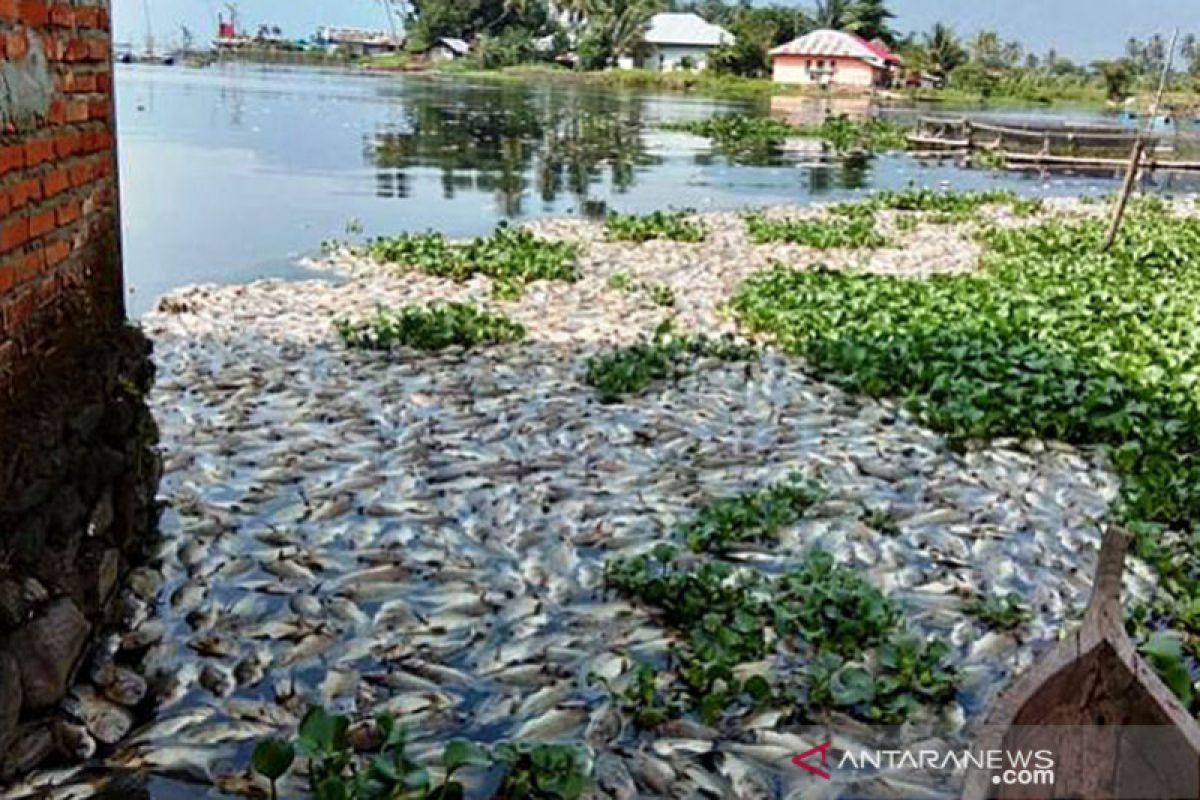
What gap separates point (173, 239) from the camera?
12750 millimetres

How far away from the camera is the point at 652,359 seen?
24.2ft

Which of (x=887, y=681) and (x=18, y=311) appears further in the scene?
(x=887, y=681)

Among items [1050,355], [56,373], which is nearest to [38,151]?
[56,373]

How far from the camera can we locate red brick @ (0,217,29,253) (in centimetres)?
309

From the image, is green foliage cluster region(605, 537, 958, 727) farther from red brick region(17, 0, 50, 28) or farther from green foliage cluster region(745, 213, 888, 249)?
green foliage cluster region(745, 213, 888, 249)

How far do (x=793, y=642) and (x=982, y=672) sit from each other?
0.66 meters

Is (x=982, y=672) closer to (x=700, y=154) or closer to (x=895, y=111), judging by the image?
(x=700, y=154)

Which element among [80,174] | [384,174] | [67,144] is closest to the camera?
[67,144]

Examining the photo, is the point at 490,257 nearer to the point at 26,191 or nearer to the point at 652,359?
the point at 652,359

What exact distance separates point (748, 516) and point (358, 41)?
110 metres

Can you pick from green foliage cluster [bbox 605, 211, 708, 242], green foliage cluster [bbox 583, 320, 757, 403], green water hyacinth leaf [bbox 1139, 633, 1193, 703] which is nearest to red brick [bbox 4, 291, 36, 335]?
green water hyacinth leaf [bbox 1139, 633, 1193, 703]

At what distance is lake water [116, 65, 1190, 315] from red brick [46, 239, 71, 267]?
6193 millimetres

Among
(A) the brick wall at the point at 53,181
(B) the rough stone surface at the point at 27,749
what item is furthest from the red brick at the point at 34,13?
(B) the rough stone surface at the point at 27,749

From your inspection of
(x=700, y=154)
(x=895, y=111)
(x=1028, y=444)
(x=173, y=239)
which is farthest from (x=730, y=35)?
(x=1028, y=444)
